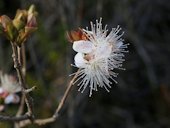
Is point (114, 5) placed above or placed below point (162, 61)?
above

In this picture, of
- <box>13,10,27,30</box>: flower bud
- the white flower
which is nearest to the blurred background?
the white flower

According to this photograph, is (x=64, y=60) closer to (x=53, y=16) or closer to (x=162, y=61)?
(x=53, y=16)

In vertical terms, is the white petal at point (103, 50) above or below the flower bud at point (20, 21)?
below

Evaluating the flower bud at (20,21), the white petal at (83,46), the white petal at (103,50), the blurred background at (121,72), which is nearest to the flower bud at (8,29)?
the flower bud at (20,21)

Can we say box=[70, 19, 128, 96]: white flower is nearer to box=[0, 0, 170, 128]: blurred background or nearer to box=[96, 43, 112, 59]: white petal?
box=[96, 43, 112, 59]: white petal

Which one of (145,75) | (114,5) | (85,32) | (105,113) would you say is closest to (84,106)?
(105,113)

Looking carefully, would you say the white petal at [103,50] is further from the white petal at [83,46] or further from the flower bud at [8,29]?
the flower bud at [8,29]

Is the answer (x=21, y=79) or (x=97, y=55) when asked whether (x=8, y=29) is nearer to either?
(x=21, y=79)
